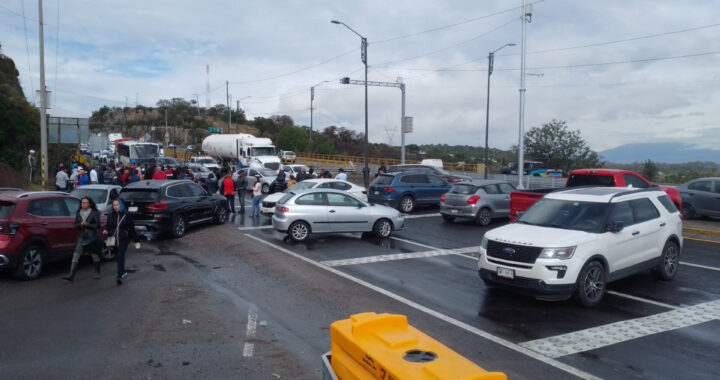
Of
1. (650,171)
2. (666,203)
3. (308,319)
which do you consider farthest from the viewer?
(650,171)

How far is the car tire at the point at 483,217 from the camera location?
17.5 meters

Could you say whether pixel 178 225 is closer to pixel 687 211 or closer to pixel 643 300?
pixel 643 300

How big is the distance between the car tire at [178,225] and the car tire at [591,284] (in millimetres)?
10879

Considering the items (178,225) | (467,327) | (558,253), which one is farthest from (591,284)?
(178,225)

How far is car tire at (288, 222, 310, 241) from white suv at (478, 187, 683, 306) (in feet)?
21.2

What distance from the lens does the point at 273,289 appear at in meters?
9.15

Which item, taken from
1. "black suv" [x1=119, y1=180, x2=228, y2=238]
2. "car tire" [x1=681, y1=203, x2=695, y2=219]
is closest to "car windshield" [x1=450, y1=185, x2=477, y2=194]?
"car tire" [x1=681, y1=203, x2=695, y2=219]

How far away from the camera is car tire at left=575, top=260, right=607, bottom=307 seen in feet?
25.5

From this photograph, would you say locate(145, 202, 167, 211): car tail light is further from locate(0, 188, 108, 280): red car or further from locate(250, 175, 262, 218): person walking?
locate(250, 175, 262, 218): person walking

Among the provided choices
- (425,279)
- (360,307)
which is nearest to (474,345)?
(360,307)

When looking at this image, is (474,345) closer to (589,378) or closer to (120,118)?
(589,378)

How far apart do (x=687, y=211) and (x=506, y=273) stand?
13.4 meters

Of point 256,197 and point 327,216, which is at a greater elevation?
point 256,197

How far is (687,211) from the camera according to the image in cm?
1786
